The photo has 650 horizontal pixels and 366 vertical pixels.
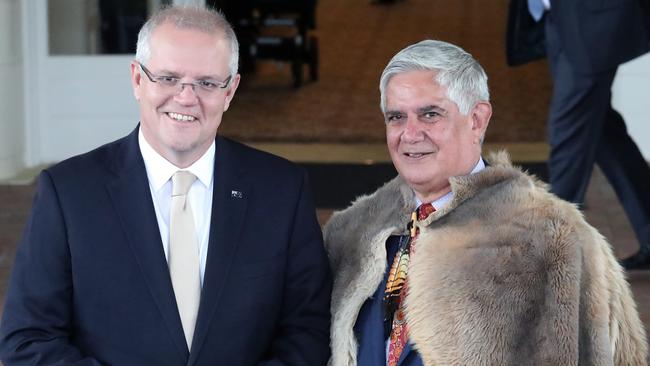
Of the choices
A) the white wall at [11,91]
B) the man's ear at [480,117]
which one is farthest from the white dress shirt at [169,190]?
the white wall at [11,91]

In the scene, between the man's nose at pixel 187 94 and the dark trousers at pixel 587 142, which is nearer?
the man's nose at pixel 187 94

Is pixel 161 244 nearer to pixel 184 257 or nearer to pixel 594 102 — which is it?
pixel 184 257

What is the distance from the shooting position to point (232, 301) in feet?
10.2

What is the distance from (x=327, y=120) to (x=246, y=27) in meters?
2.31

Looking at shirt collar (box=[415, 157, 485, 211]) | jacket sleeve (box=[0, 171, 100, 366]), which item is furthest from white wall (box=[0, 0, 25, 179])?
shirt collar (box=[415, 157, 485, 211])

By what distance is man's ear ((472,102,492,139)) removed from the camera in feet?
10.5

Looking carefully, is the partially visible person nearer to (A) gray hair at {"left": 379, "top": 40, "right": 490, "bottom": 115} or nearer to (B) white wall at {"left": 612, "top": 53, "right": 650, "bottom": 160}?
(A) gray hair at {"left": 379, "top": 40, "right": 490, "bottom": 115}

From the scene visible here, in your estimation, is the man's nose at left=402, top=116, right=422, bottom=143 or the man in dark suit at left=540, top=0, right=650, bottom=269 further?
the man in dark suit at left=540, top=0, right=650, bottom=269

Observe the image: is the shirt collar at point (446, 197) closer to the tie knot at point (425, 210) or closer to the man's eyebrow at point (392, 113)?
the tie knot at point (425, 210)

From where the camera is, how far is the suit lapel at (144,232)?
304cm

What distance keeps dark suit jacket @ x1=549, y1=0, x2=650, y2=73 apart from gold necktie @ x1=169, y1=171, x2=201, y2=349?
290 centimetres

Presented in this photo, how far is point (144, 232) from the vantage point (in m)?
3.07

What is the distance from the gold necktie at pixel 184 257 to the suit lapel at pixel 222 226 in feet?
0.11

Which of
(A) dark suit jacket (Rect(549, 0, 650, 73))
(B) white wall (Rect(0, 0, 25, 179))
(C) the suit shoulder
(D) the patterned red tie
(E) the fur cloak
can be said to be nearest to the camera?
(E) the fur cloak
